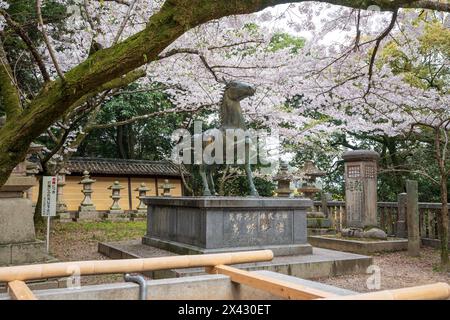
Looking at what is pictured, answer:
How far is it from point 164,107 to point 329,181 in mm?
9753

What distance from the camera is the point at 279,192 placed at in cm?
1565

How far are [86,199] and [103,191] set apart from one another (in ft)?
8.63

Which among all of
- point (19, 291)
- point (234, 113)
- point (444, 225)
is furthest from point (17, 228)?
point (444, 225)

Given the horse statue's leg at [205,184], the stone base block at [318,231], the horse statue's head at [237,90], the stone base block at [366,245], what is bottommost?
the stone base block at [366,245]

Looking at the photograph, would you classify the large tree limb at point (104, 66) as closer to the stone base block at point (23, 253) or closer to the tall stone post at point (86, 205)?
the stone base block at point (23, 253)

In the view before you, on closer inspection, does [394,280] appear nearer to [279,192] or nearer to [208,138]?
[208,138]

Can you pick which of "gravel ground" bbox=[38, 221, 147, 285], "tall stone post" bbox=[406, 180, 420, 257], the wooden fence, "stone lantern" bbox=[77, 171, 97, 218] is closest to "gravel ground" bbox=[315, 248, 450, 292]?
"tall stone post" bbox=[406, 180, 420, 257]

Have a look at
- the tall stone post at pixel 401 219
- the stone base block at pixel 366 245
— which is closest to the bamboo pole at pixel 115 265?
the stone base block at pixel 366 245

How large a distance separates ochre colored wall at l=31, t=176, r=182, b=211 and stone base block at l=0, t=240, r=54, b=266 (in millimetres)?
14029

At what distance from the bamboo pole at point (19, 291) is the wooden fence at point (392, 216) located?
36.2 feet

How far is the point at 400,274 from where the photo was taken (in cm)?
786

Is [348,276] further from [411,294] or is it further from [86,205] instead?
[86,205]

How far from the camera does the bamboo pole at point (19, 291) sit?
6.75 ft
